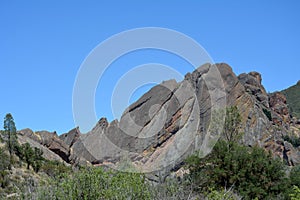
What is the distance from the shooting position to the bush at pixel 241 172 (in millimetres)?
21500

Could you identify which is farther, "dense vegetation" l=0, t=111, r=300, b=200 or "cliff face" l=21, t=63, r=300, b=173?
"cliff face" l=21, t=63, r=300, b=173

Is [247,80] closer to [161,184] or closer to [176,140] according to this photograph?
[176,140]

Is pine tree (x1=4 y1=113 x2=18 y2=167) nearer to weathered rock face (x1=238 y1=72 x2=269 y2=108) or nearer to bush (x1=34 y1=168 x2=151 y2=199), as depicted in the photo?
bush (x1=34 y1=168 x2=151 y2=199)

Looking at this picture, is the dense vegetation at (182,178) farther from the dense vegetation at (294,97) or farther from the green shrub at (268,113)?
the dense vegetation at (294,97)

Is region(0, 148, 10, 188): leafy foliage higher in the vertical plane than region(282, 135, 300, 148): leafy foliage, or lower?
lower

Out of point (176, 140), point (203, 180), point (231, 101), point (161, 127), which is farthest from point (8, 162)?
point (231, 101)

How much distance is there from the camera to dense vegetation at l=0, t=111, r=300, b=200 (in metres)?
9.88

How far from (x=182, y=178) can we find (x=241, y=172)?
7.31 meters

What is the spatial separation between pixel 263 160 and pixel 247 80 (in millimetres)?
57932

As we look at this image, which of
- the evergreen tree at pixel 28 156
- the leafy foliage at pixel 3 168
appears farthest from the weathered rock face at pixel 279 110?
the leafy foliage at pixel 3 168

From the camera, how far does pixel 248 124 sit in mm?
65250

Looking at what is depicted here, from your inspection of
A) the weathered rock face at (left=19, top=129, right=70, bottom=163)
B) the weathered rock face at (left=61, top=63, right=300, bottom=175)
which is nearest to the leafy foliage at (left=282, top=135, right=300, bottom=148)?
the weathered rock face at (left=61, top=63, right=300, bottom=175)

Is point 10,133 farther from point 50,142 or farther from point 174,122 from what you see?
point 174,122

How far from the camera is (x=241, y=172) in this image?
864 inches
